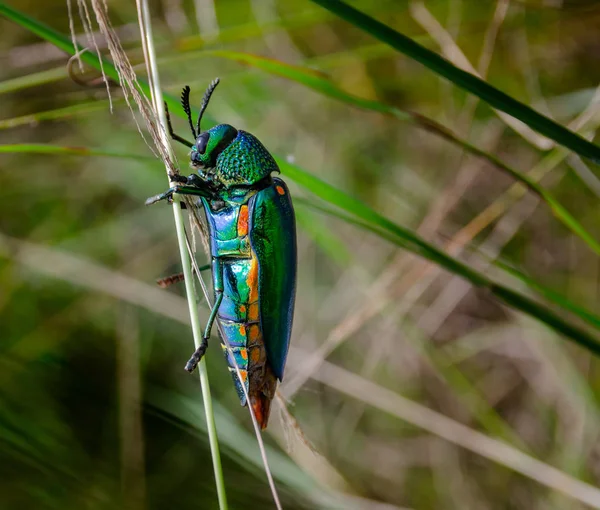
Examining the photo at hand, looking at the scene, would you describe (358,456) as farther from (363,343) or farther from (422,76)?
(422,76)

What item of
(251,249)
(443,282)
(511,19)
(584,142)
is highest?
(511,19)

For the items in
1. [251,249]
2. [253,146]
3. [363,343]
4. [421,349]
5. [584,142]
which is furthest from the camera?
[363,343]

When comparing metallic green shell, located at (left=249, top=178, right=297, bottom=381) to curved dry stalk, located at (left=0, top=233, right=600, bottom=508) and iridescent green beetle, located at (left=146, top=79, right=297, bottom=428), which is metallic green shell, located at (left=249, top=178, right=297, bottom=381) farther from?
curved dry stalk, located at (left=0, top=233, right=600, bottom=508)

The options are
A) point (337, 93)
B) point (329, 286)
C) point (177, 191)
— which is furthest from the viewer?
point (329, 286)

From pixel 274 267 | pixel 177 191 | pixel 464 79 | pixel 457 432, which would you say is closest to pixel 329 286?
pixel 457 432

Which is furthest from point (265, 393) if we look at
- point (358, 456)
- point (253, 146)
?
point (358, 456)

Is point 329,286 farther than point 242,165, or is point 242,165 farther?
point 329,286

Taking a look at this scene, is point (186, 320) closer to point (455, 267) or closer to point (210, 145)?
point (210, 145)

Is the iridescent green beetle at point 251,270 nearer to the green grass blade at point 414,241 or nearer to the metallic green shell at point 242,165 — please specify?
the metallic green shell at point 242,165

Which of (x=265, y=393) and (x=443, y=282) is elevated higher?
(x=443, y=282)
